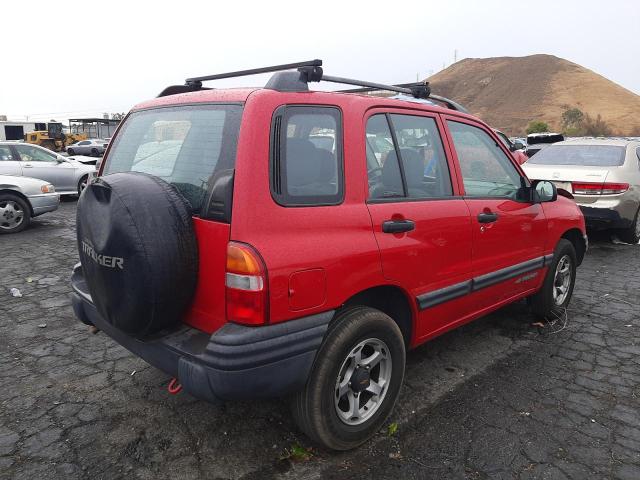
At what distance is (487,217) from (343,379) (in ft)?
5.01

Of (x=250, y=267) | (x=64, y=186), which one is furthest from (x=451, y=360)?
(x=64, y=186)

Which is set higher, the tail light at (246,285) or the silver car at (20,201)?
the tail light at (246,285)

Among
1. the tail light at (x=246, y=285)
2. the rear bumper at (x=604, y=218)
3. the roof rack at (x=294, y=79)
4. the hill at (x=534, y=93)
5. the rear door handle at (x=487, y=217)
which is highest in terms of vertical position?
the hill at (x=534, y=93)

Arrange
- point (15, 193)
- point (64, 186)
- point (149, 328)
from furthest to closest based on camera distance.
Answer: point (64, 186) → point (15, 193) → point (149, 328)

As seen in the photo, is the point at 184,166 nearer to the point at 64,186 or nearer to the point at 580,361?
the point at 580,361

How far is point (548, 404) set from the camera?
10.2 feet

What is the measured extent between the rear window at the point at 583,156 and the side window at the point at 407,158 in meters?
5.31

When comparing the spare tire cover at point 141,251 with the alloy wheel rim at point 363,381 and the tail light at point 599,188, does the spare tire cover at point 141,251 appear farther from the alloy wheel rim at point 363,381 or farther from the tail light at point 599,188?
the tail light at point 599,188

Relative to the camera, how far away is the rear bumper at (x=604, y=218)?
693cm

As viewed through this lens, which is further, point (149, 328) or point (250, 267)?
point (149, 328)

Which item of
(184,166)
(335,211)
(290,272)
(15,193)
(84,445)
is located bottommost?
(84,445)

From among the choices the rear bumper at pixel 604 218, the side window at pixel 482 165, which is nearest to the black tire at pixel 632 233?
the rear bumper at pixel 604 218

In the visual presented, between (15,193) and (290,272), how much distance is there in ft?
26.0

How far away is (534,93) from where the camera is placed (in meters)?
90.7
